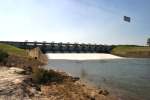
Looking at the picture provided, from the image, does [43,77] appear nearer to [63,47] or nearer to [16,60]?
[16,60]

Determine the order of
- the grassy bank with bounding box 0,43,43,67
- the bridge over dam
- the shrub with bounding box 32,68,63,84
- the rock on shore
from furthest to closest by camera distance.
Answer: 1. the bridge over dam
2. the grassy bank with bounding box 0,43,43,67
3. the shrub with bounding box 32,68,63,84
4. the rock on shore

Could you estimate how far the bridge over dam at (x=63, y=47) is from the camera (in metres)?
82.5

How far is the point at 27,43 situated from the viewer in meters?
83.2

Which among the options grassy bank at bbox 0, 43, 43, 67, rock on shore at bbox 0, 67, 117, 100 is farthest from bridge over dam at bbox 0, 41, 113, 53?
rock on shore at bbox 0, 67, 117, 100

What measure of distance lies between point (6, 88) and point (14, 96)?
5.02 feet

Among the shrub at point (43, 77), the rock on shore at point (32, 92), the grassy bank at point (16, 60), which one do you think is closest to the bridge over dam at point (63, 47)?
the grassy bank at point (16, 60)

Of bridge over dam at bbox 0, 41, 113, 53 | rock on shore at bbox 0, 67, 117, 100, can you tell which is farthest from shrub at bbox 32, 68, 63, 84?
bridge over dam at bbox 0, 41, 113, 53

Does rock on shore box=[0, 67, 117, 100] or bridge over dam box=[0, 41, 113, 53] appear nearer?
→ rock on shore box=[0, 67, 117, 100]

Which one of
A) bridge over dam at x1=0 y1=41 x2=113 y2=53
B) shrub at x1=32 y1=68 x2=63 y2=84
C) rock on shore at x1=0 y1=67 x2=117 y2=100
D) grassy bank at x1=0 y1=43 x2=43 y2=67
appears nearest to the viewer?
rock on shore at x1=0 y1=67 x2=117 y2=100

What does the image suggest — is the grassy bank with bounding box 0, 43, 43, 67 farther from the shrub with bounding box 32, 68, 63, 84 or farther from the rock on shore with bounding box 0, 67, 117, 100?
the rock on shore with bounding box 0, 67, 117, 100

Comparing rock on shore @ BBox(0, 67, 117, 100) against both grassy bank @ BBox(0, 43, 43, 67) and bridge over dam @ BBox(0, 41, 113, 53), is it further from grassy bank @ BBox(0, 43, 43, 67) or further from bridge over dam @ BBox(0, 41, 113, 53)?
bridge over dam @ BBox(0, 41, 113, 53)

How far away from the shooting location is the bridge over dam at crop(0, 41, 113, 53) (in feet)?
271

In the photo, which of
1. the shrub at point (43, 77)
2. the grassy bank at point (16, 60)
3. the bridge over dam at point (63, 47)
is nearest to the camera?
the shrub at point (43, 77)

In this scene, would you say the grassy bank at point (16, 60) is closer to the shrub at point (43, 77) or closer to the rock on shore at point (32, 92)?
the shrub at point (43, 77)
